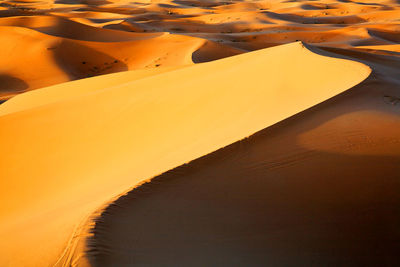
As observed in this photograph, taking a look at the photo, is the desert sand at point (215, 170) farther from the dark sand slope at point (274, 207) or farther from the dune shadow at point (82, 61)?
the dune shadow at point (82, 61)

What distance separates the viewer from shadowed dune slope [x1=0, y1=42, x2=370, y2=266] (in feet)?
8.48

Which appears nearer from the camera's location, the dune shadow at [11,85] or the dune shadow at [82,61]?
the dune shadow at [11,85]

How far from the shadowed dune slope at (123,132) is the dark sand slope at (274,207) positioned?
226 mm

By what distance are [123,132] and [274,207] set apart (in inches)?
97.1

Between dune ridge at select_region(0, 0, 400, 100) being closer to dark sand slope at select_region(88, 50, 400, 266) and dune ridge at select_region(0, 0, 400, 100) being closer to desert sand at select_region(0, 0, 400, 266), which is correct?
desert sand at select_region(0, 0, 400, 266)

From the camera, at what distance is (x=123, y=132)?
14.1 ft

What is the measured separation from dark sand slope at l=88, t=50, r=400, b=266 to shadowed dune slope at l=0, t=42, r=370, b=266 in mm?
226

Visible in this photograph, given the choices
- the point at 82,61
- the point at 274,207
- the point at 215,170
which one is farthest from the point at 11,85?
the point at 274,207

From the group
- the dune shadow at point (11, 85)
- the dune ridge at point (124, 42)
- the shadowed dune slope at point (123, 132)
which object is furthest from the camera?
the dune ridge at point (124, 42)

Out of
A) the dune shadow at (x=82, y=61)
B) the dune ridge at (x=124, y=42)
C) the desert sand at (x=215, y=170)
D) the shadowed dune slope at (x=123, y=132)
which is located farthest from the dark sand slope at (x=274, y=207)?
the dune shadow at (x=82, y=61)

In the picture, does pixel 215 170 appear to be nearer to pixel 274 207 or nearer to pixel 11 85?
pixel 274 207


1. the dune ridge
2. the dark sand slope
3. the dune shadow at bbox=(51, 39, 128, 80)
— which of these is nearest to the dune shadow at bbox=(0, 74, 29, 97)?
the dune ridge

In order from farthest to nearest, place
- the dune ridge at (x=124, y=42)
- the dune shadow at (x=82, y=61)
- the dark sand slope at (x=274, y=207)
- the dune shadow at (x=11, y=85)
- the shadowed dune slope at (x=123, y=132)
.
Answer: the dune shadow at (x=82, y=61) → the dune ridge at (x=124, y=42) → the dune shadow at (x=11, y=85) → the shadowed dune slope at (x=123, y=132) → the dark sand slope at (x=274, y=207)

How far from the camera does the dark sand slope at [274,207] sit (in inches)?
77.2
